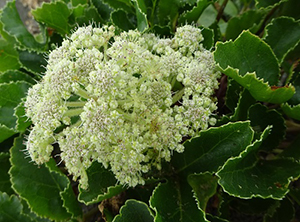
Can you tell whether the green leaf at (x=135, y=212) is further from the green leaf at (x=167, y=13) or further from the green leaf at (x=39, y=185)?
the green leaf at (x=167, y=13)

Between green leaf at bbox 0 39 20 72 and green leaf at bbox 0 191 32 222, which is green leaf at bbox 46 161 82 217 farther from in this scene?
green leaf at bbox 0 39 20 72

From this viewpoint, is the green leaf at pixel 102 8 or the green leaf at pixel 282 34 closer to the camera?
the green leaf at pixel 282 34

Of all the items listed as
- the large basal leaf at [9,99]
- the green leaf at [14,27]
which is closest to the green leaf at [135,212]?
the large basal leaf at [9,99]

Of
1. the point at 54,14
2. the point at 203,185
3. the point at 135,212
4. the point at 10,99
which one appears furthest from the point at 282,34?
the point at 10,99

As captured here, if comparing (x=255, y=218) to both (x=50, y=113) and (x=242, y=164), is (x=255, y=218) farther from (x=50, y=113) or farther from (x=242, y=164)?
(x=50, y=113)

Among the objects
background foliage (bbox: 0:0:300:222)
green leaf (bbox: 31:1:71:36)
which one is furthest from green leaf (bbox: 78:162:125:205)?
green leaf (bbox: 31:1:71:36)

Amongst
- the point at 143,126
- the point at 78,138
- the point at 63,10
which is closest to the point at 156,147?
the point at 143,126

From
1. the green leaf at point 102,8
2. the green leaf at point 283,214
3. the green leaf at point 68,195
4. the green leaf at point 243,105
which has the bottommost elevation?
the green leaf at point 283,214
